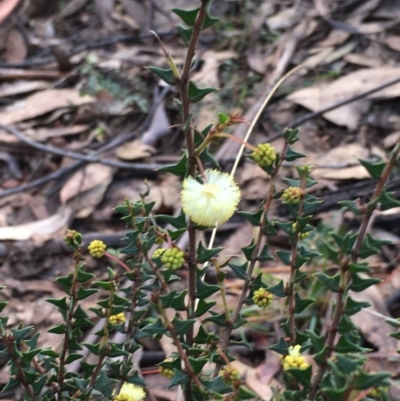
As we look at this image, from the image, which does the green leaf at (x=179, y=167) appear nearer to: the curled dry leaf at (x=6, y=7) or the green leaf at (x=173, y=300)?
the green leaf at (x=173, y=300)

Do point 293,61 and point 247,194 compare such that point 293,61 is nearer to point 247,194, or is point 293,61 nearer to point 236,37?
point 236,37

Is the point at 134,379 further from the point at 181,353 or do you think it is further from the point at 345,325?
the point at 345,325

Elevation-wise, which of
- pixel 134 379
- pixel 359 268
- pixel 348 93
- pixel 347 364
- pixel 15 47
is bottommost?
pixel 15 47

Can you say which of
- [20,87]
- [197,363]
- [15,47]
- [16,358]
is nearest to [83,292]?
[16,358]

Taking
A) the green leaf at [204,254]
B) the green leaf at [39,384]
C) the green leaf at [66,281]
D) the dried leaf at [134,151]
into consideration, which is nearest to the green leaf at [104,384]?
the green leaf at [39,384]

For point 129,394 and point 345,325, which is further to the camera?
point 129,394

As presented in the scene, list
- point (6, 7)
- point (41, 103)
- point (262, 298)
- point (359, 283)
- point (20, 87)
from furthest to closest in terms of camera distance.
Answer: point (6, 7) < point (20, 87) < point (41, 103) < point (262, 298) < point (359, 283)

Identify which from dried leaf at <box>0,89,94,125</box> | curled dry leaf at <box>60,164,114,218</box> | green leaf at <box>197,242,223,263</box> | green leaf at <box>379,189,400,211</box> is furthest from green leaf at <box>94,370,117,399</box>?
dried leaf at <box>0,89,94,125</box>

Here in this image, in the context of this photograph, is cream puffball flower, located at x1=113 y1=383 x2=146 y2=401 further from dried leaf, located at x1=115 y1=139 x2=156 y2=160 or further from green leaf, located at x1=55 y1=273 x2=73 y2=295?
dried leaf, located at x1=115 y1=139 x2=156 y2=160

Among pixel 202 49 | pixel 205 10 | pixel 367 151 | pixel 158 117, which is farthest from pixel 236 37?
pixel 205 10
